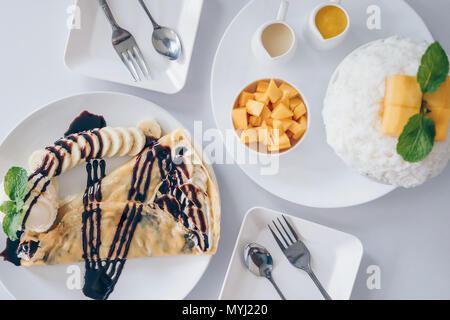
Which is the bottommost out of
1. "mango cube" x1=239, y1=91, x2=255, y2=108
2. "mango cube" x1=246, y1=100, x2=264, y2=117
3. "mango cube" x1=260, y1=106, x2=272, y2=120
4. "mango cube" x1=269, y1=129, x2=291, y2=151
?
"mango cube" x1=269, y1=129, x2=291, y2=151

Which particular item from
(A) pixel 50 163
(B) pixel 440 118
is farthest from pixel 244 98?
(A) pixel 50 163

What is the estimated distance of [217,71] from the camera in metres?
1.18

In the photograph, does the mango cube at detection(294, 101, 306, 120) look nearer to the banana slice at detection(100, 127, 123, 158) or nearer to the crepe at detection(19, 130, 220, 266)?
the crepe at detection(19, 130, 220, 266)

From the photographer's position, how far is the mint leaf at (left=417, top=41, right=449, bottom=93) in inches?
36.4

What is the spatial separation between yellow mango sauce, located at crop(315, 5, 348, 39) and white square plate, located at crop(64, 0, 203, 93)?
361mm

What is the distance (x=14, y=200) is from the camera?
1.13m

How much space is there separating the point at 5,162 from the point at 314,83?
97cm

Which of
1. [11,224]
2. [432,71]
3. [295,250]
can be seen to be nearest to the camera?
[432,71]

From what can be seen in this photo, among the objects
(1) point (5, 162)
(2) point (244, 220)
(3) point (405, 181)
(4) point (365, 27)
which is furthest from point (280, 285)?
(1) point (5, 162)

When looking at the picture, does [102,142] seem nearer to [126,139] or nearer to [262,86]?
[126,139]

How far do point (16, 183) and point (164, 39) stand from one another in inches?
24.0

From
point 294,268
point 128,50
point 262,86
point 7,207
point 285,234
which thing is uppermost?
point 128,50

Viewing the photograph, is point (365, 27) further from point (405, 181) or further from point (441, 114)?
point (405, 181)

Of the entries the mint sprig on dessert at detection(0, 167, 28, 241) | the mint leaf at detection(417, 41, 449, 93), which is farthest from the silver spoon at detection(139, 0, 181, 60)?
the mint leaf at detection(417, 41, 449, 93)
